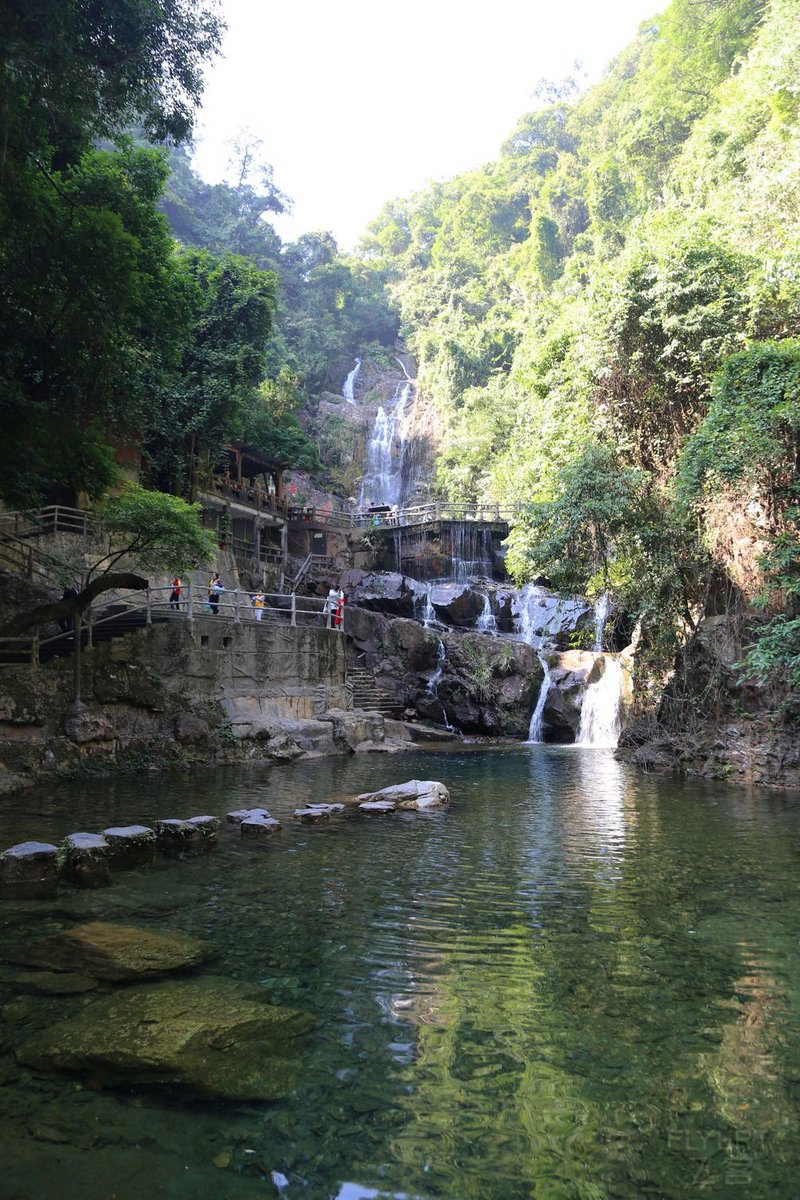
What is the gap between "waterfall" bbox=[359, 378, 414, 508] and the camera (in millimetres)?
45688

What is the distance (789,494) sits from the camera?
14.8 meters

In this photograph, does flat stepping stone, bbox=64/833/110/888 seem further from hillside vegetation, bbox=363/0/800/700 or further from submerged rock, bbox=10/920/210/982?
hillside vegetation, bbox=363/0/800/700

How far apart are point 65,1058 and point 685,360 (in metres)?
19.2

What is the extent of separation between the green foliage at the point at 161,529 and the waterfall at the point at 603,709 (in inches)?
520

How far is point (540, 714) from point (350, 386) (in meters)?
38.1

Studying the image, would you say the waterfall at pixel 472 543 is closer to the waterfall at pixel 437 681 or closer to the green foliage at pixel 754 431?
the waterfall at pixel 437 681

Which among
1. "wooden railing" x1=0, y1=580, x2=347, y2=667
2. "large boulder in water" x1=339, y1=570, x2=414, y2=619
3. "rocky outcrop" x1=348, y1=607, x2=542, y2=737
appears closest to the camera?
"wooden railing" x1=0, y1=580, x2=347, y2=667

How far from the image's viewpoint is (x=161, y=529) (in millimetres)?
14523

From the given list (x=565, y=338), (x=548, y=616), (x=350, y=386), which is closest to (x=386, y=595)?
(x=548, y=616)

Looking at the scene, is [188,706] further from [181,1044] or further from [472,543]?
[472,543]

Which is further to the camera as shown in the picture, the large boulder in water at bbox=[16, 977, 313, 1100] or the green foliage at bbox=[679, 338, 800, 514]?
the green foliage at bbox=[679, 338, 800, 514]

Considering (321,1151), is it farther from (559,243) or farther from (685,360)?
(559,243)

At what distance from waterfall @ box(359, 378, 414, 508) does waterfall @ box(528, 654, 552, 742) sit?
2201cm

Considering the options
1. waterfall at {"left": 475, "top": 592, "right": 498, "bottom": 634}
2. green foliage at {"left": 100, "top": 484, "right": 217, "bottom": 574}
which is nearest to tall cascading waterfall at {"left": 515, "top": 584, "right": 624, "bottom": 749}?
waterfall at {"left": 475, "top": 592, "right": 498, "bottom": 634}
